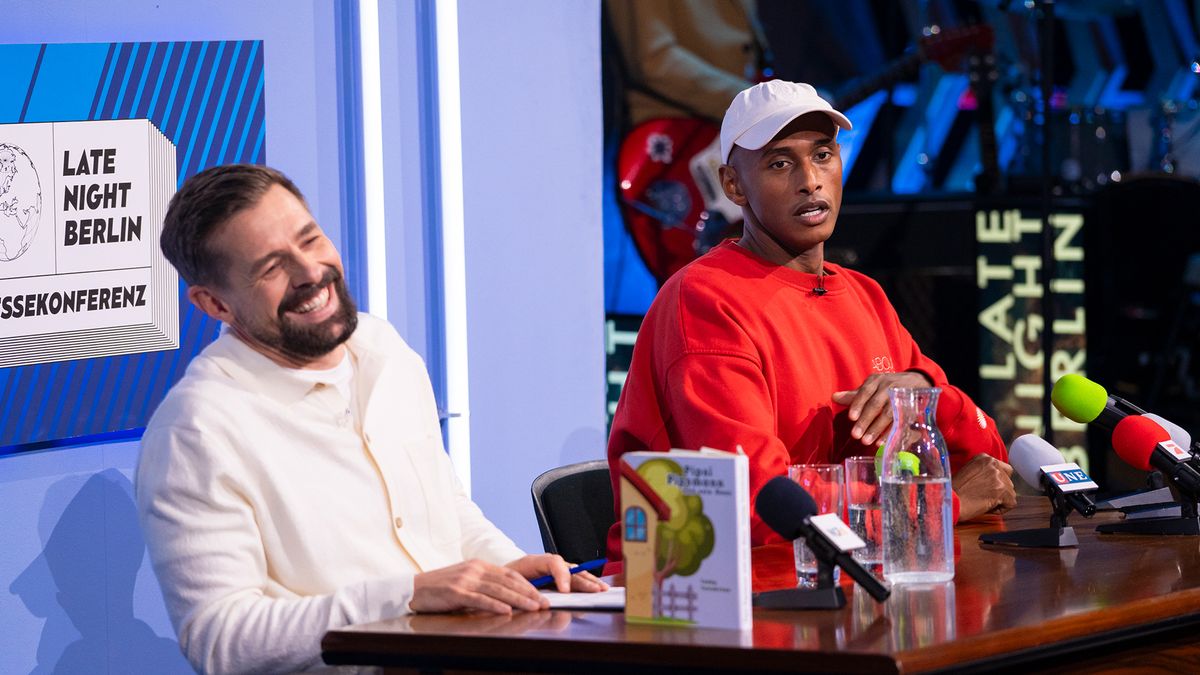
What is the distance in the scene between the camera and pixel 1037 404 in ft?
22.8

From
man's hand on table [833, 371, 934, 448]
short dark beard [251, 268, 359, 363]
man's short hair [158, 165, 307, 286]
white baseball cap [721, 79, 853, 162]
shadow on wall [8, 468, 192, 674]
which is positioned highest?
white baseball cap [721, 79, 853, 162]

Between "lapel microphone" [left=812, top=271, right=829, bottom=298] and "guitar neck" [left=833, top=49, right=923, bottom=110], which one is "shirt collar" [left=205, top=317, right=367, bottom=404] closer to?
"lapel microphone" [left=812, top=271, right=829, bottom=298]

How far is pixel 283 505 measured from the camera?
7.71 feet

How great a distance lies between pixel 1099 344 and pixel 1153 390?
333 millimetres

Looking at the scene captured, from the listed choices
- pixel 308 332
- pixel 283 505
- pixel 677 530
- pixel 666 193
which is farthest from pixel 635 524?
pixel 666 193

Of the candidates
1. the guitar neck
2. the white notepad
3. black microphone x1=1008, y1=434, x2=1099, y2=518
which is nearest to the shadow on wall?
the white notepad

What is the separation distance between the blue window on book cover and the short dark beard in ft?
2.33

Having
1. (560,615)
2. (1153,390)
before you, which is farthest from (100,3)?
(1153,390)

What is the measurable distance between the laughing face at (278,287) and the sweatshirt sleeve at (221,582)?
24 cm

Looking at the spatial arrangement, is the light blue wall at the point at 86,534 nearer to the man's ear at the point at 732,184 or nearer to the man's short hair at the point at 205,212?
the man's short hair at the point at 205,212

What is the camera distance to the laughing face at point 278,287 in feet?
8.02

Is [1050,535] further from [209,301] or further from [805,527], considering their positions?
[209,301]

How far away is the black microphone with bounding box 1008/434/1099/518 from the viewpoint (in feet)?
8.53

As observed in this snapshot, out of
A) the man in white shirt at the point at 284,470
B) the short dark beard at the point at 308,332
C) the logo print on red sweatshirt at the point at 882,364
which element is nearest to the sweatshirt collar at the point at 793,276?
the logo print on red sweatshirt at the point at 882,364
